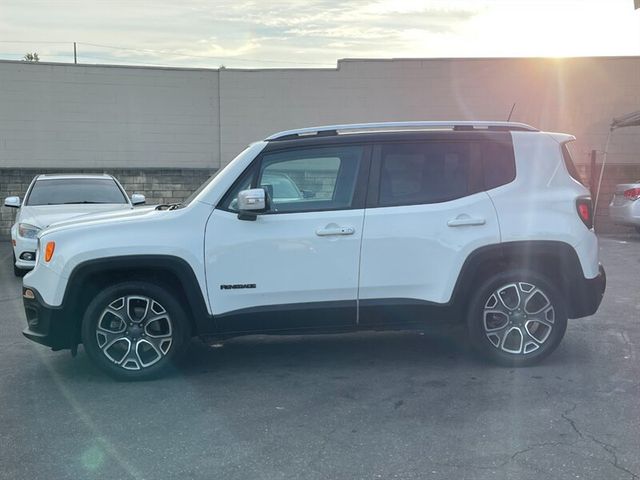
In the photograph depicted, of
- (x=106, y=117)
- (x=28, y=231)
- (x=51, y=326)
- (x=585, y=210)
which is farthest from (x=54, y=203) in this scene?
(x=585, y=210)

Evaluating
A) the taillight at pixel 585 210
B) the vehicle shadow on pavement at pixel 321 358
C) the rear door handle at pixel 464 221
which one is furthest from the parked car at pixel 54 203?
the taillight at pixel 585 210

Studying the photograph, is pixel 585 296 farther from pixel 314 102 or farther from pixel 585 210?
pixel 314 102

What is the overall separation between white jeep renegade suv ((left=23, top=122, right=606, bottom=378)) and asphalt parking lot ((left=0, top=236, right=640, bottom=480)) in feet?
1.16

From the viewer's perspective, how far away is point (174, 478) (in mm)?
3363

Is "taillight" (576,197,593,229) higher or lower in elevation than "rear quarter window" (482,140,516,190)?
lower

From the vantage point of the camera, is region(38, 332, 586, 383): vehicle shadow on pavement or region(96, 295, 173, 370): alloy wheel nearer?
region(96, 295, 173, 370): alloy wheel

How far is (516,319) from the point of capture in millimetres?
5090

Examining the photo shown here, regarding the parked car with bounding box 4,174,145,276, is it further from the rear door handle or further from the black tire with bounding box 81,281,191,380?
Answer: the rear door handle

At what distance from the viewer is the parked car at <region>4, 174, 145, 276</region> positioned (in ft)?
29.0

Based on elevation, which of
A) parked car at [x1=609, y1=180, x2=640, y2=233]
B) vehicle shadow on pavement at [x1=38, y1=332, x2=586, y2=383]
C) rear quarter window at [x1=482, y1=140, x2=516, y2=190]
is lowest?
vehicle shadow on pavement at [x1=38, y1=332, x2=586, y2=383]

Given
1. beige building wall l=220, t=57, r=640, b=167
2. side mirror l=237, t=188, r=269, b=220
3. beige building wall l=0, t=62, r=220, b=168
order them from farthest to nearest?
1. beige building wall l=220, t=57, r=640, b=167
2. beige building wall l=0, t=62, r=220, b=168
3. side mirror l=237, t=188, r=269, b=220

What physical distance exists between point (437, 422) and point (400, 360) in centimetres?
132

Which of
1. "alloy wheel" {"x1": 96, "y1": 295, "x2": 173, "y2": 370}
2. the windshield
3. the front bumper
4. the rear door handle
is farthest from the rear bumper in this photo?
the windshield

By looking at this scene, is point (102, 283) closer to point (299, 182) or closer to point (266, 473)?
point (299, 182)
